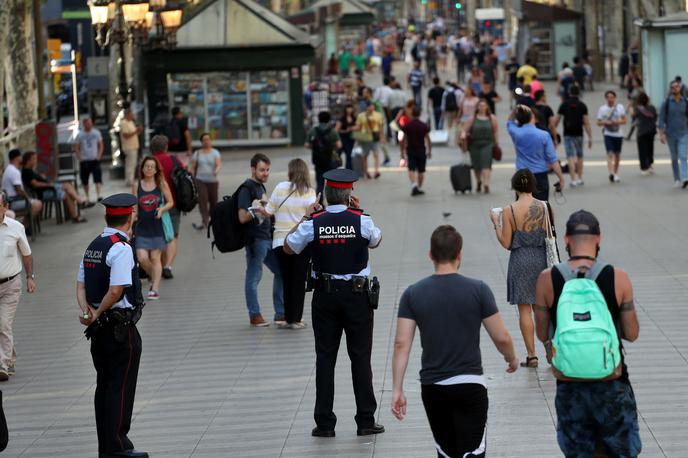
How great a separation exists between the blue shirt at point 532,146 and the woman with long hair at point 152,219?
4.12 meters

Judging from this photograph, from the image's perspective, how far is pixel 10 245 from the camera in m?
10.9

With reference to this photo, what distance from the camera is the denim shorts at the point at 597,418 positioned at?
629 centimetres

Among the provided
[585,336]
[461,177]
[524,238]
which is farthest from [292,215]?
[461,177]

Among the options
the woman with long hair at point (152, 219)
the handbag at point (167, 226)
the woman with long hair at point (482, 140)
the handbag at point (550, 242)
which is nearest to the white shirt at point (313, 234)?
the handbag at point (550, 242)

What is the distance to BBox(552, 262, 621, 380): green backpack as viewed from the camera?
6.12 m

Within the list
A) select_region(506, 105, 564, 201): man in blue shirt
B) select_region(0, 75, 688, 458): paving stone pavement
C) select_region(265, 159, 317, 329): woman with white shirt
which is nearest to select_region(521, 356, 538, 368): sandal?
select_region(0, 75, 688, 458): paving stone pavement

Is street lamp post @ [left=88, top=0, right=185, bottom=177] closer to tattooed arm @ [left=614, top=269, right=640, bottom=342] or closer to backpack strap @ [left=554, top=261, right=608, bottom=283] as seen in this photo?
backpack strap @ [left=554, top=261, right=608, bottom=283]

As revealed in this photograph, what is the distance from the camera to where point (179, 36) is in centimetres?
3272

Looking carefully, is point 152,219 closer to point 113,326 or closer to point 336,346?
point 336,346

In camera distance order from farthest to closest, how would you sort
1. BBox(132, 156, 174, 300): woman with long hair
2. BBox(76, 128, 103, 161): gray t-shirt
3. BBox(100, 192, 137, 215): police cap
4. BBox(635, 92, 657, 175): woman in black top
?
BBox(76, 128, 103, 161): gray t-shirt < BBox(635, 92, 657, 175): woman in black top < BBox(132, 156, 174, 300): woman with long hair < BBox(100, 192, 137, 215): police cap

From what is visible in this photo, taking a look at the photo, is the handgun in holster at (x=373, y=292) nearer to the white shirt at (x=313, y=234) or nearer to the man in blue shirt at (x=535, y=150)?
the white shirt at (x=313, y=234)

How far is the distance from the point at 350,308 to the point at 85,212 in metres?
15.3

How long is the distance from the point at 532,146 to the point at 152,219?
443 cm

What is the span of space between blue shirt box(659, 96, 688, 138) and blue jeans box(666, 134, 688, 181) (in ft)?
0.25
